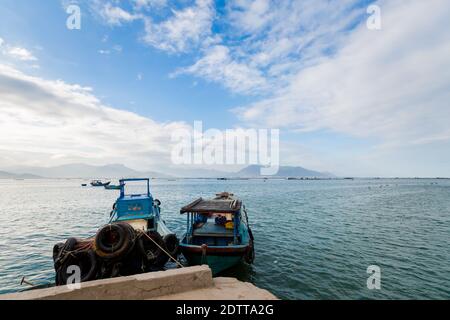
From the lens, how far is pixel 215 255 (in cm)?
1235

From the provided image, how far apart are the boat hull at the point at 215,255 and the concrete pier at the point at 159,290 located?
6.40 metres

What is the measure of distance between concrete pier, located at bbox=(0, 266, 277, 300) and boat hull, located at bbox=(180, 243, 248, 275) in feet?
21.0

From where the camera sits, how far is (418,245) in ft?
60.7

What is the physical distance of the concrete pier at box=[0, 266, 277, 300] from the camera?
16.2 feet

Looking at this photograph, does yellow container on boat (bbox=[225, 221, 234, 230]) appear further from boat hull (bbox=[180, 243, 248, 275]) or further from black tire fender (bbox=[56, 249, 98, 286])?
black tire fender (bbox=[56, 249, 98, 286])

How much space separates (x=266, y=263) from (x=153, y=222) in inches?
333

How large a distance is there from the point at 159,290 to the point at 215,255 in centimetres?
735

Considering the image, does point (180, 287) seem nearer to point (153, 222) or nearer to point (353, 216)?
point (153, 222)

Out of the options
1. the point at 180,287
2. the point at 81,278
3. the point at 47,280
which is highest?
the point at 180,287

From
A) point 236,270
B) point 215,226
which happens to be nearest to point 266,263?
point 236,270

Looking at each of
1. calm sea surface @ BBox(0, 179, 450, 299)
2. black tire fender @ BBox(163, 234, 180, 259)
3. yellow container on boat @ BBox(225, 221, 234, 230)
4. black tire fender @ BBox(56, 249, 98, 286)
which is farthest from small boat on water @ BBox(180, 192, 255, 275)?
black tire fender @ BBox(56, 249, 98, 286)

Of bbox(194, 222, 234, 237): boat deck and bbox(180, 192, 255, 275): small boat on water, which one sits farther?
bbox(194, 222, 234, 237): boat deck

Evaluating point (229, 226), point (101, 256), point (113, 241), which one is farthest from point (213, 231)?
point (101, 256)

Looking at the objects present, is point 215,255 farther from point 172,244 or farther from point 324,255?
point 324,255
